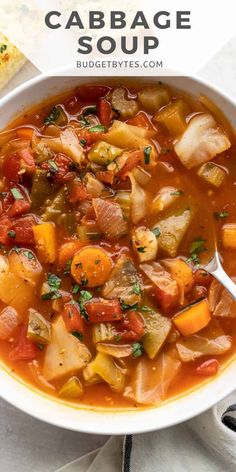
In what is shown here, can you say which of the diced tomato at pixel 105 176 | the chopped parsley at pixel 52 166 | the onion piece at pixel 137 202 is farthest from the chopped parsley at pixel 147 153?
the chopped parsley at pixel 52 166

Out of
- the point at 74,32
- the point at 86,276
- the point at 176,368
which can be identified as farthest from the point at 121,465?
the point at 74,32

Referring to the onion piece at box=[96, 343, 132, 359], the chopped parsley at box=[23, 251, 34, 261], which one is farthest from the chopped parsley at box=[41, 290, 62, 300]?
the onion piece at box=[96, 343, 132, 359]

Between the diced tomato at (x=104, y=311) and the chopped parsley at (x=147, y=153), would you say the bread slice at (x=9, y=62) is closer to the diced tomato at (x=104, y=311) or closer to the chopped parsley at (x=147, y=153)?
the chopped parsley at (x=147, y=153)

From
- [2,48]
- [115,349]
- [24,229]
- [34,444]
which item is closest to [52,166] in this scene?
[24,229]

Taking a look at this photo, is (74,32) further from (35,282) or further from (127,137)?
(35,282)

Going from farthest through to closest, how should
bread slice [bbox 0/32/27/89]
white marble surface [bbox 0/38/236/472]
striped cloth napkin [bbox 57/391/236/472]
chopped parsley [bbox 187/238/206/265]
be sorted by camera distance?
bread slice [bbox 0/32/27/89]
white marble surface [bbox 0/38/236/472]
striped cloth napkin [bbox 57/391/236/472]
chopped parsley [bbox 187/238/206/265]

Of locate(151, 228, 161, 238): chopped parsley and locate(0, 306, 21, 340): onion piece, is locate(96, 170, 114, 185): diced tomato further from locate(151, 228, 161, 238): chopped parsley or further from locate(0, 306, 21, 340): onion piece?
locate(0, 306, 21, 340): onion piece
